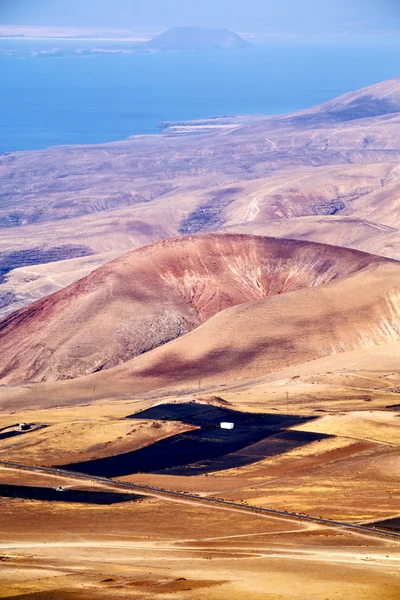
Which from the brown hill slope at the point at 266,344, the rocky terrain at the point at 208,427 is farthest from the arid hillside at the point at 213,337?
the rocky terrain at the point at 208,427

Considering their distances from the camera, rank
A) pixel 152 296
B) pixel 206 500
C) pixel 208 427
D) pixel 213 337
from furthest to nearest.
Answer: pixel 152 296 → pixel 213 337 → pixel 208 427 → pixel 206 500

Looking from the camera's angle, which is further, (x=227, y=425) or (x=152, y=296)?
(x=152, y=296)

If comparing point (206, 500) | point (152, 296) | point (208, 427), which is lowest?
point (206, 500)

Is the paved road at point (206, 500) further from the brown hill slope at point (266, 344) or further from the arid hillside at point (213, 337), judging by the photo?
the brown hill slope at point (266, 344)

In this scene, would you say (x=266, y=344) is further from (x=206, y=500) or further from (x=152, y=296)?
(x=206, y=500)

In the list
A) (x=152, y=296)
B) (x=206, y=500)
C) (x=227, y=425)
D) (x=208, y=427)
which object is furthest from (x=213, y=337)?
(x=206, y=500)

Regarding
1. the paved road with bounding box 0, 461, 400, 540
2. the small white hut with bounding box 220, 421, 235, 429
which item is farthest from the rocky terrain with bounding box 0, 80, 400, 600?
the small white hut with bounding box 220, 421, 235, 429
